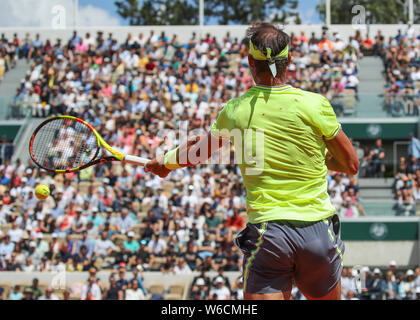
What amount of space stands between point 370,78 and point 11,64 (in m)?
12.1

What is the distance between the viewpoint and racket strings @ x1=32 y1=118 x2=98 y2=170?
18.0 feet

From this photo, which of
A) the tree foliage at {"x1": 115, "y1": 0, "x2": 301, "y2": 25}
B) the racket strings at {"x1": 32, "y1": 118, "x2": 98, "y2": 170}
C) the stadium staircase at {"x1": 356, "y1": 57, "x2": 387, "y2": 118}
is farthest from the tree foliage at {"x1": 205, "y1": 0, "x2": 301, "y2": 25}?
the racket strings at {"x1": 32, "y1": 118, "x2": 98, "y2": 170}

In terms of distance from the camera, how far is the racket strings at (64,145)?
550 cm

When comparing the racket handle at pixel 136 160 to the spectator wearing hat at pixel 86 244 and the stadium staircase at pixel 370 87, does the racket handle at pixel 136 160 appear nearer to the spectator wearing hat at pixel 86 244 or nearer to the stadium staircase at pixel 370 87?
the spectator wearing hat at pixel 86 244

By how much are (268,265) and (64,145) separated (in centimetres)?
437

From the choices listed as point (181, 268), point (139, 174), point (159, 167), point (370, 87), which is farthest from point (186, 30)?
point (159, 167)

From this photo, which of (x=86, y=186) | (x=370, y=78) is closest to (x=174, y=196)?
(x=86, y=186)

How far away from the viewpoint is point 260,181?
3348 millimetres

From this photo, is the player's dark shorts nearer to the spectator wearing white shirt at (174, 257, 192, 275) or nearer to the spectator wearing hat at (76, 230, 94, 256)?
the spectator wearing white shirt at (174, 257, 192, 275)

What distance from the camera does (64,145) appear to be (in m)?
7.14
